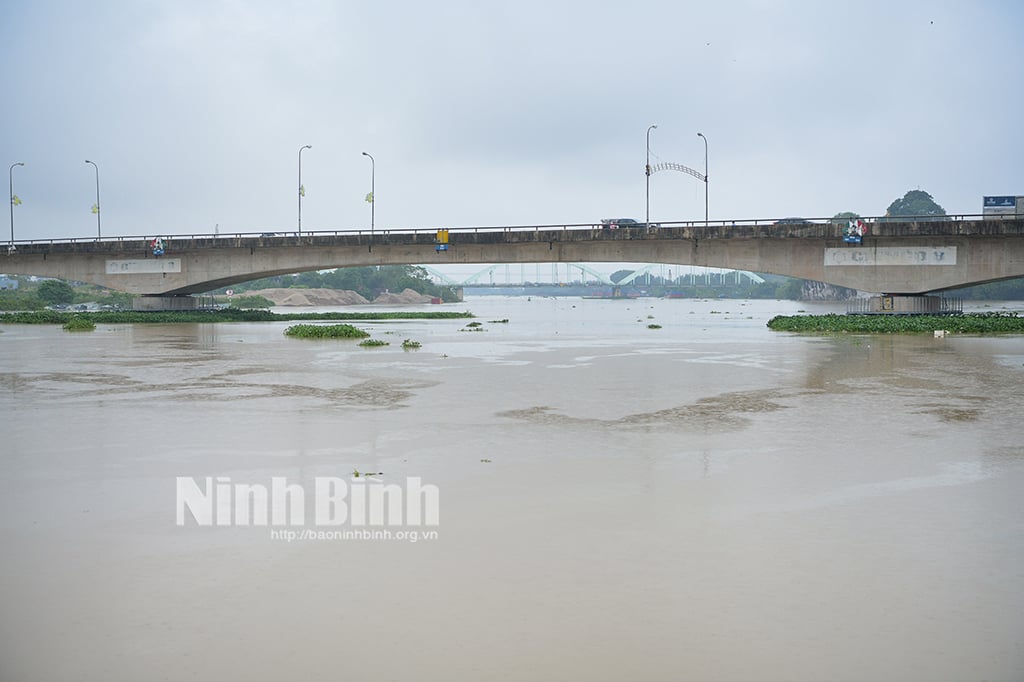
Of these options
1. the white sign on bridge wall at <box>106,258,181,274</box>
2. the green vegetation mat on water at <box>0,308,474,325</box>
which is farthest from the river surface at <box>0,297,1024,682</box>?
the white sign on bridge wall at <box>106,258,181,274</box>

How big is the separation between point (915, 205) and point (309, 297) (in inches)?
4831

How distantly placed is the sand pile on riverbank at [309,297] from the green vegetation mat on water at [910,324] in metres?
102

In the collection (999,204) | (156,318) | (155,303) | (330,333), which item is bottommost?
(330,333)

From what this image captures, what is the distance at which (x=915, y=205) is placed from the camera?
608ft

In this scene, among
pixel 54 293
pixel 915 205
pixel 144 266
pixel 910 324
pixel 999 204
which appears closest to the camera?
pixel 910 324

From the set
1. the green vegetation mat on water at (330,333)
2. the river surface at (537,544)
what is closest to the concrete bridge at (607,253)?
the green vegetation mat on water at (330,333)

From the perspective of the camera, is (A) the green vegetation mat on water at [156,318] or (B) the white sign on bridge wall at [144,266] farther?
(B) the white sign on bridge wall at [144,266]

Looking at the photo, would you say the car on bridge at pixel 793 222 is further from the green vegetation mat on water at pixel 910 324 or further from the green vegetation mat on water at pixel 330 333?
the green vegetation mat on water at pixel 330 333

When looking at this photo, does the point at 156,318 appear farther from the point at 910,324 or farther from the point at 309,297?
the point at 309,297

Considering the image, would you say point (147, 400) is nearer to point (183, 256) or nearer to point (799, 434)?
point (799, 434)

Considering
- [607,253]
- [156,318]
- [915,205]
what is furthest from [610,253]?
[915,205]

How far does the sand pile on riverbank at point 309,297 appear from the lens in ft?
483

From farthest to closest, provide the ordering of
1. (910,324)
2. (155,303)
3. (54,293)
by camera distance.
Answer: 1. (54,293)
2. (155,303)
3. (910,324)

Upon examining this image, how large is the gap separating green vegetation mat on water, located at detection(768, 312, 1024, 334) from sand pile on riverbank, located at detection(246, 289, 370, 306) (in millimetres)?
102295
